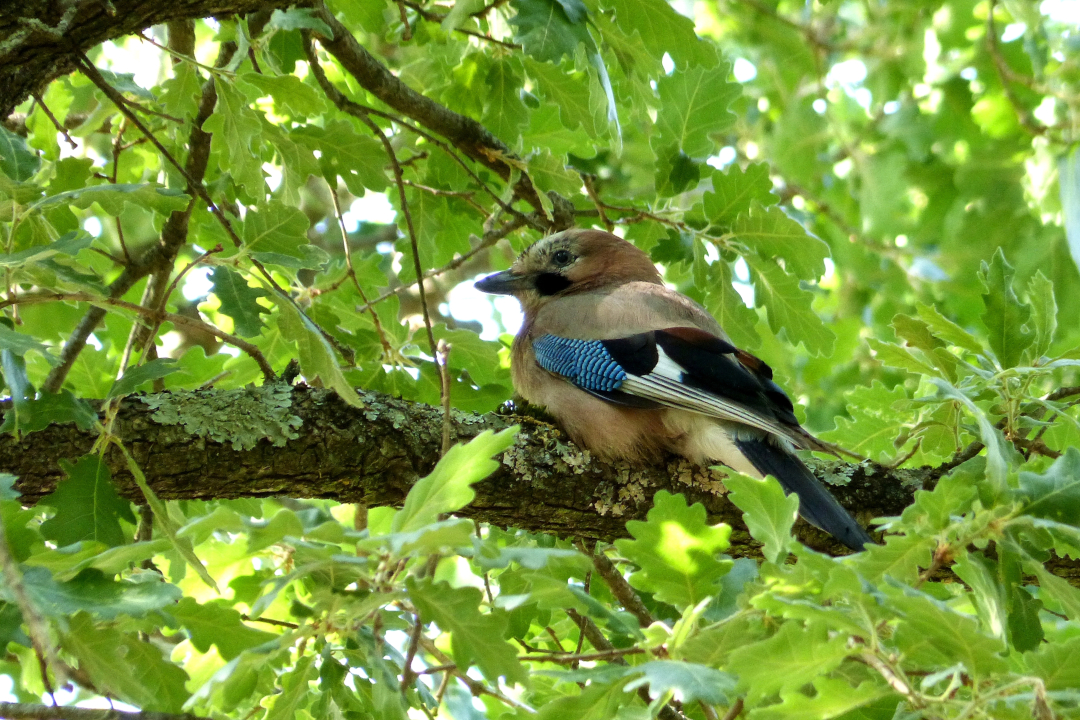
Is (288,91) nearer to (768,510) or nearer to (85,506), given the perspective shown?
(85,506)

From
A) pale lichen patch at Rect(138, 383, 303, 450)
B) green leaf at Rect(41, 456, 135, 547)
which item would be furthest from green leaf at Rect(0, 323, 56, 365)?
pale lichen patch at Rect(138, 383, 303, 450)

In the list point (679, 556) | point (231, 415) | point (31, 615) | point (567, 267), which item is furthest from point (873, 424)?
point (31, 615)

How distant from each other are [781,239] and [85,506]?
216 cm

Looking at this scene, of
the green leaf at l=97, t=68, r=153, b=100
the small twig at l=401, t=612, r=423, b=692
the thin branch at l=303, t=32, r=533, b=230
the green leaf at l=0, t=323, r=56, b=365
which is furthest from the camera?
the thin branch at l=303, t=32, r=533, b=230

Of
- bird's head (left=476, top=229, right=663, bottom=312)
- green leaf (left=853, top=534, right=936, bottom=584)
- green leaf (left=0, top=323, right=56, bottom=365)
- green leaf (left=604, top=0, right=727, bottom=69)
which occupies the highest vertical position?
green leaf (left=604, top=0, right=727, bottom=69)

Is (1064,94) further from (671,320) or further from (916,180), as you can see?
(671,320)

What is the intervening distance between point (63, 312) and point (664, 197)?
8.43 feet

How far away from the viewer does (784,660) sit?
161 cm

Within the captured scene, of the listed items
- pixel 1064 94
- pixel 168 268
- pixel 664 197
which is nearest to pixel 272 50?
pixel 168 268

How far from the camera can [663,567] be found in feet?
6.17

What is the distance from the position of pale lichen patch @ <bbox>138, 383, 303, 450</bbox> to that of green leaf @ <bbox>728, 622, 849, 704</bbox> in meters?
1.30

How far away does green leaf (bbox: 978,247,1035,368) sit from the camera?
2.65m

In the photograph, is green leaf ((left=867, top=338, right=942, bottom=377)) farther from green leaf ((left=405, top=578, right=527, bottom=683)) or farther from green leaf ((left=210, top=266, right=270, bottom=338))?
green leaf ((left=210, top=266, right=270, bottom=338))

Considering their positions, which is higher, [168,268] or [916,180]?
[916,180]
